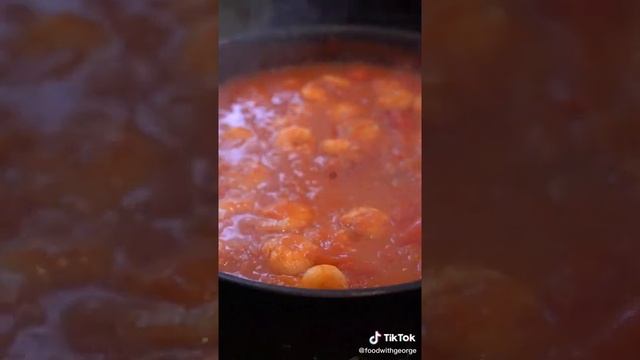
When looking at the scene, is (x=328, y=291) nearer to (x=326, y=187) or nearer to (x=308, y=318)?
(x=308, y=318)

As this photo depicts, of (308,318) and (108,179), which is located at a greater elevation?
(108,179)

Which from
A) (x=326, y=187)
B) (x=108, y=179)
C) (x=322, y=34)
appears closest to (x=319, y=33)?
(x=322, y=34)

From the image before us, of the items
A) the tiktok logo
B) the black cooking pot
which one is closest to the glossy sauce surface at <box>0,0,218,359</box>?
the black cooking pot

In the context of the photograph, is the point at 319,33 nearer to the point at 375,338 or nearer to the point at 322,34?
the point at 322,34

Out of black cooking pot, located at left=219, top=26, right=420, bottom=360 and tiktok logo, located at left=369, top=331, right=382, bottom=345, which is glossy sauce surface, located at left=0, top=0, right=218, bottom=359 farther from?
tiktok logo, located at left=369, top=331, right=382, bottom=345

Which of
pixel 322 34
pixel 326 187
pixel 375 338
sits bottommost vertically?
pixel 375 338

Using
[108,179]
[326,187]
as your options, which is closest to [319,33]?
[326,187]
